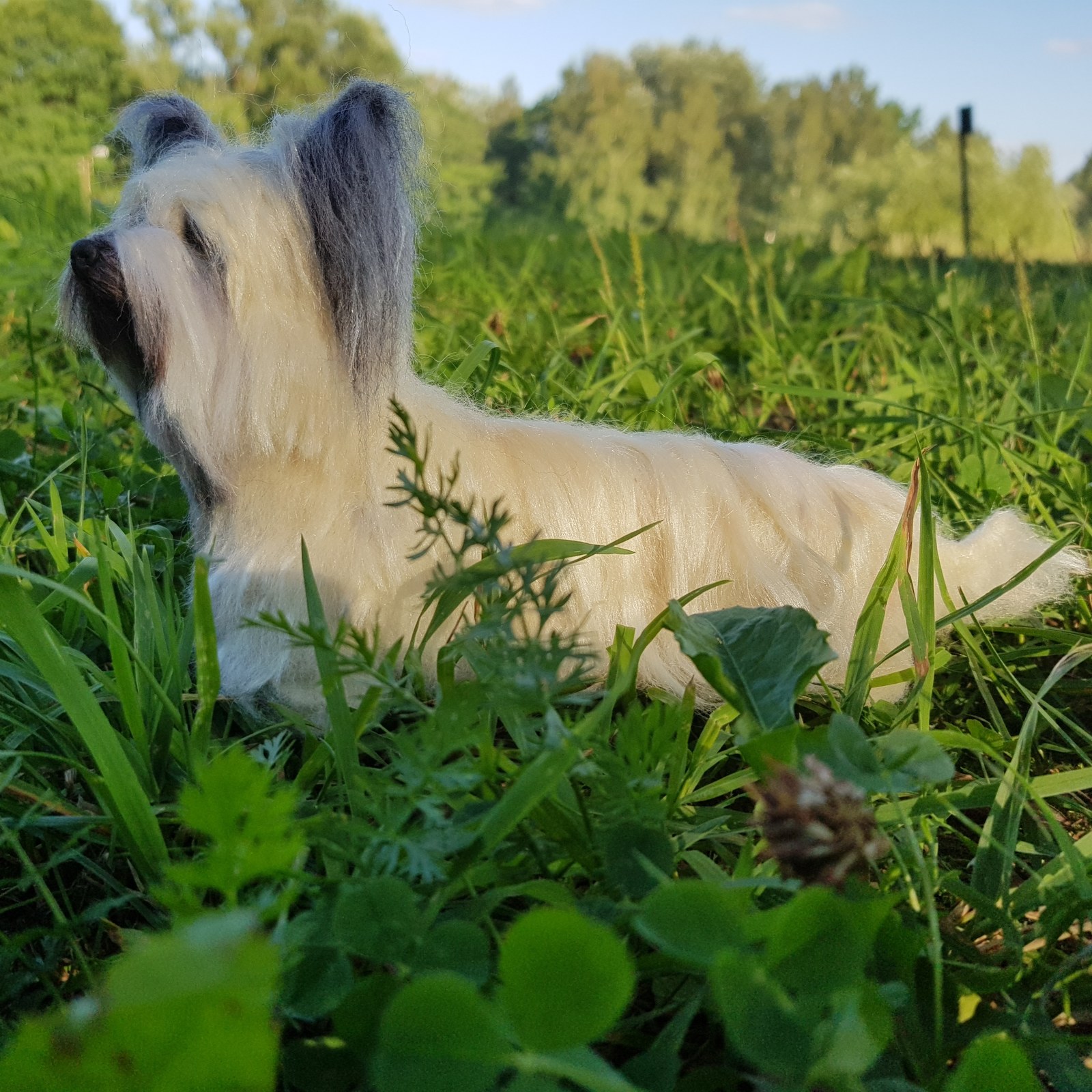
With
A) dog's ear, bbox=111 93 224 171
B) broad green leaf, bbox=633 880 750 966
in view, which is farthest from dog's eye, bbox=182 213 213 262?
broad green leaf, bbox=633 880 750 966

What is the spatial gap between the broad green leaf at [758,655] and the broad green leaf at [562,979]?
51cm

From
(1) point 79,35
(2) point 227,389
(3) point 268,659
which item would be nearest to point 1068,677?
(3) point 268,659

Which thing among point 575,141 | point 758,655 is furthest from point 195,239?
point 575,141

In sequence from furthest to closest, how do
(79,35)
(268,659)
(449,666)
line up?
(79,35) < (268,659) < (449,666)

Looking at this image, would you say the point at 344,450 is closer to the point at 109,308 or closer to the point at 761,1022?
the point at 109,308

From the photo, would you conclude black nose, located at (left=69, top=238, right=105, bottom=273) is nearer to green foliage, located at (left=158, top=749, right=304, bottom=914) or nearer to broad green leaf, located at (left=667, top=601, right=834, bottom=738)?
broad green leaf, located at (left=667, top=601, right=834, bottom=738)

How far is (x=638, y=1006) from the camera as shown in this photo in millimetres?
924

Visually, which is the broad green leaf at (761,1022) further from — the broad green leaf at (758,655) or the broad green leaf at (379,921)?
the broad green leaf at (758,655)

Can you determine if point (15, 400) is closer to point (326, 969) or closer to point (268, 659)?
point (268, 659)

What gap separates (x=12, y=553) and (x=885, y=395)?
250 cm

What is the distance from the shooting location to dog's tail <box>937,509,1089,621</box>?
188 centimetres

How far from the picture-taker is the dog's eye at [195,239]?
1.75m

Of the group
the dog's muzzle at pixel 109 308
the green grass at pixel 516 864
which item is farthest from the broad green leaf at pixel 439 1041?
the dog's muzzle at pixel 109 308

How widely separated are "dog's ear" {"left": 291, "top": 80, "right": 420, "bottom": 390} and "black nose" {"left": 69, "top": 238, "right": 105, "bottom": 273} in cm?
39
